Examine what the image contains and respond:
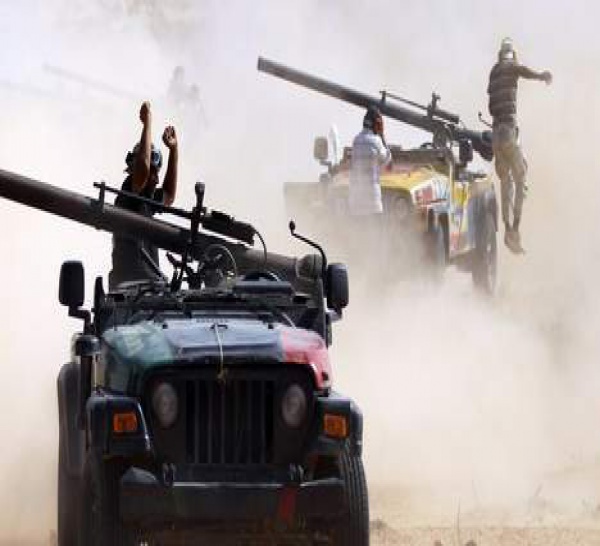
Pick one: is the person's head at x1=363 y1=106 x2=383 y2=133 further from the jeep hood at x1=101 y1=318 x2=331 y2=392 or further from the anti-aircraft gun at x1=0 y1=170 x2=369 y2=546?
the anti-aircraft gun at x1=0 y1=170 x2=369 y2=546

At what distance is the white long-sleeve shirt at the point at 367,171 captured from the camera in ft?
55.0

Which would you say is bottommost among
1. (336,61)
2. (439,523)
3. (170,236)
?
(439,523)

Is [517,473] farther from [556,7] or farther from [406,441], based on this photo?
[556,7]

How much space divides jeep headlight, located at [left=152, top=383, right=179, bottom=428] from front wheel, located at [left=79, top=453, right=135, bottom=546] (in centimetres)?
26

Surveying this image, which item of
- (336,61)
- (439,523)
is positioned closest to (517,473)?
(439,523)

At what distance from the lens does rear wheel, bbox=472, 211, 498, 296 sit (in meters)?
19.5

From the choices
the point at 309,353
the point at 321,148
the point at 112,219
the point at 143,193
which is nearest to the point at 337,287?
the point at 309,353

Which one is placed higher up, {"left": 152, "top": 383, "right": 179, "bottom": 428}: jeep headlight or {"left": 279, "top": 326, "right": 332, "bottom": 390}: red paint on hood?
{"left": 279, "top": 326, "right": 332, "bottom": 390}: red paint on hood

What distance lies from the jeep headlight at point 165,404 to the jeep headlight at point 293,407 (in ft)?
1.41

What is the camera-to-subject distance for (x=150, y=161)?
11070 millimetres

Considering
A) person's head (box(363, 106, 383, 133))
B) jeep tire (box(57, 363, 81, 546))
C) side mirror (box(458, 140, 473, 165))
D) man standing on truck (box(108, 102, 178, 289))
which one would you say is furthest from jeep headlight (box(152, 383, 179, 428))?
side mirror (box(458, 140, 473, 165))

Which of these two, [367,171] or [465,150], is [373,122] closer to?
[367,171]

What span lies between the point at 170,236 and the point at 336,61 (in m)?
25.0

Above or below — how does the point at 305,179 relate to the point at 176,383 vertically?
above
